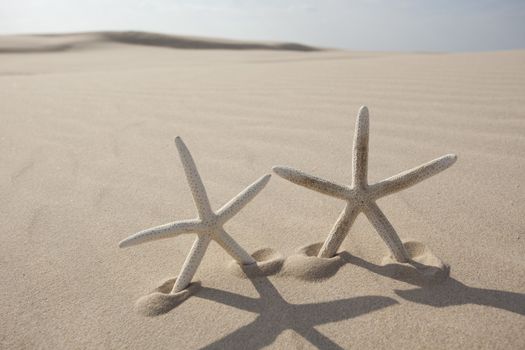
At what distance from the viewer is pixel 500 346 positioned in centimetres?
112

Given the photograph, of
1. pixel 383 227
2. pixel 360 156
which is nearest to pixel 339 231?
pixel 383 227

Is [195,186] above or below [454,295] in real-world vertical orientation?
above

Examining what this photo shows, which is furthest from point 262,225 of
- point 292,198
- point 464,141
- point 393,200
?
point 464,141

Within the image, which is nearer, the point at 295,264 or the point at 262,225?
the point at 295,264

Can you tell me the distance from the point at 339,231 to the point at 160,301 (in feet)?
2.04

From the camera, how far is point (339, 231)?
1.47 metres

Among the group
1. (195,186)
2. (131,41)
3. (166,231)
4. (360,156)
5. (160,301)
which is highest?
(131,41)

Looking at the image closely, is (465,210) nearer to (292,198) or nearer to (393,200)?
(393,200)

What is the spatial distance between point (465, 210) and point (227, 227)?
0.97 m

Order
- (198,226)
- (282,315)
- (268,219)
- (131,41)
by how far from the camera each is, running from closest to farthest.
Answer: (282,315) < (198,226) < (268,219) < (131,41)

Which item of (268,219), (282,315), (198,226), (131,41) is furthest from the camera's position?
(131,41)

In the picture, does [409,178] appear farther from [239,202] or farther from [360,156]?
[239,202]

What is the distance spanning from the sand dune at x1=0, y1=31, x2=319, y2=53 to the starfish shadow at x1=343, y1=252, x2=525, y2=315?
48.9 feet

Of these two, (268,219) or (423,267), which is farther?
(268,219)
